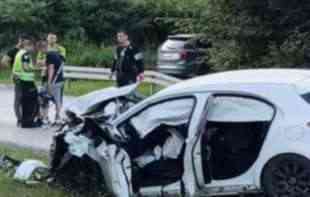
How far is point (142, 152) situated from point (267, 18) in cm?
633

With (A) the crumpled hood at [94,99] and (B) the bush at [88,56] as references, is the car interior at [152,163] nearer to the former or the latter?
(A) the crumpled hood at [94,99]

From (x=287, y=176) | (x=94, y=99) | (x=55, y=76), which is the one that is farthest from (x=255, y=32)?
(x=287, y=176)

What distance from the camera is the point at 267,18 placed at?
1330 centimetres

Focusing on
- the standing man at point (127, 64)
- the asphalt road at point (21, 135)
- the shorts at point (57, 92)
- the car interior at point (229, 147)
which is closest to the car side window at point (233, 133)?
the car interior at point (229, 147)

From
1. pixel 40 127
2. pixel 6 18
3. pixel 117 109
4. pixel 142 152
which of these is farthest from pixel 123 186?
pixel 6 18

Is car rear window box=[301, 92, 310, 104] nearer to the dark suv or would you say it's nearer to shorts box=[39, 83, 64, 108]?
shorts box=[39, 83, 64, 108]

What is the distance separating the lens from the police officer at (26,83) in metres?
12.9

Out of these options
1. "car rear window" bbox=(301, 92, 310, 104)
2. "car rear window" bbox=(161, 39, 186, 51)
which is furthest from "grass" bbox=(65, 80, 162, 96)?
"car rear window" bbox=(301, 92, 310, 104)

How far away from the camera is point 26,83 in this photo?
13.1 metres

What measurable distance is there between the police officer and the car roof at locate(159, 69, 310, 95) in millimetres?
5734

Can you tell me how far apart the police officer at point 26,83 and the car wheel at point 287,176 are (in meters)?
6.98

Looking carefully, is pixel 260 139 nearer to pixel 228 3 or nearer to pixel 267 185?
pixel 267 185

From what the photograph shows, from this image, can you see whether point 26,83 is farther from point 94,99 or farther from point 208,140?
point 208,140

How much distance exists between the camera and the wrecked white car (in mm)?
6938
